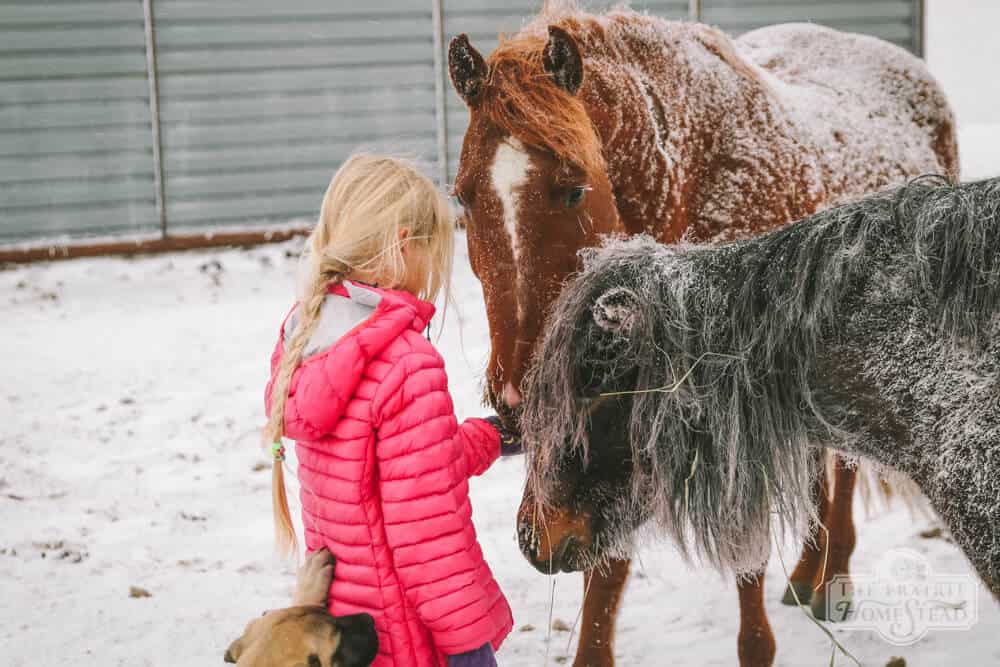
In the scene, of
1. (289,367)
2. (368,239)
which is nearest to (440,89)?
(368,239)

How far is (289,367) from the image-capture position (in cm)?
219

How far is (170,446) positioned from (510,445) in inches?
149

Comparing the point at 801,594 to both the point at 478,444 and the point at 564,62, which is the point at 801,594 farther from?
the point at 564,62

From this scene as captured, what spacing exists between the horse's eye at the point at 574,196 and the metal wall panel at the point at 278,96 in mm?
6633

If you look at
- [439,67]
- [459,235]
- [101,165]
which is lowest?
[459,235]

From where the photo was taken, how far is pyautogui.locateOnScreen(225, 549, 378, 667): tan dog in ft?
6.62

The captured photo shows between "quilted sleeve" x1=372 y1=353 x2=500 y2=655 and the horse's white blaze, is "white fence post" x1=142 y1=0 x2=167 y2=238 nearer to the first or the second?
the horse's white blaze

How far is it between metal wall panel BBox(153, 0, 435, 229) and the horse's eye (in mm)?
6633

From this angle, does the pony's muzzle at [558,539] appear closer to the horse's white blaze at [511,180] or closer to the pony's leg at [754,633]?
the horse's white blaze at [511,180]

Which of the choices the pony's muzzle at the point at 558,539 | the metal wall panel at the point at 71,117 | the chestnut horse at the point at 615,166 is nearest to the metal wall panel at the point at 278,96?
the metal wall panel at the point at 71,117

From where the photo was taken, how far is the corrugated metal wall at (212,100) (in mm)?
9125

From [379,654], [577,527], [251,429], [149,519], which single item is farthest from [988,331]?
[251,429]

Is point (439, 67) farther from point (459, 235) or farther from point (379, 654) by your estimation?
point (379, 654)

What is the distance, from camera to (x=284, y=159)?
960 centimetres
